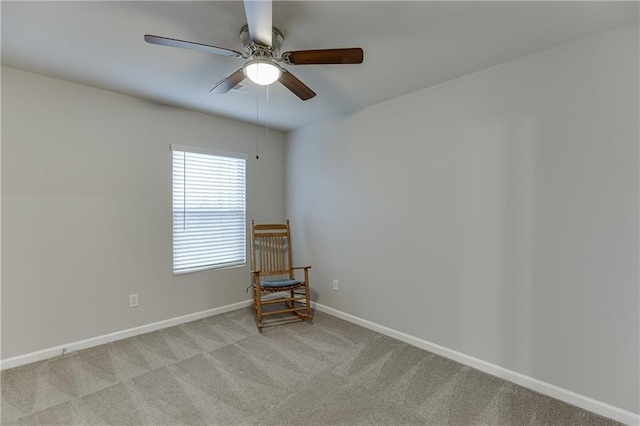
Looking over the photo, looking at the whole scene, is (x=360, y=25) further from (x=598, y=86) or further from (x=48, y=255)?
(x=48, y=255)

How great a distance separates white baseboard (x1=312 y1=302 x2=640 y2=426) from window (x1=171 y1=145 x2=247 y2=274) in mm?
1883

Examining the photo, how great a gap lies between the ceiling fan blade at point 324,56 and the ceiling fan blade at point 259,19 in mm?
158

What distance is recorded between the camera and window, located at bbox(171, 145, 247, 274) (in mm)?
3230

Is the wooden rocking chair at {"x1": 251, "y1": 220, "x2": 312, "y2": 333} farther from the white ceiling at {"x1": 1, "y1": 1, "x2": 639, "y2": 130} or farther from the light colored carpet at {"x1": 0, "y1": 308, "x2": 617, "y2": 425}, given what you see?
the white ceiling at {"x1": 1, "y1": 1, "x2": 639, "y2": 130}

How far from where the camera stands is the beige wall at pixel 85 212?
2346mm

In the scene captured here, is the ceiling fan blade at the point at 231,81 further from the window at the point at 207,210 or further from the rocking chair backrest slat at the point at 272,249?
the rocking chair backrest slat at the point at 272,249

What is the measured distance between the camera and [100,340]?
2.71 meters

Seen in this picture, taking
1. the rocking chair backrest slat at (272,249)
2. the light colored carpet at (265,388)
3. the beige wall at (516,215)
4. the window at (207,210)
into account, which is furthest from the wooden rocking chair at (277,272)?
the beige wall at (516,215)

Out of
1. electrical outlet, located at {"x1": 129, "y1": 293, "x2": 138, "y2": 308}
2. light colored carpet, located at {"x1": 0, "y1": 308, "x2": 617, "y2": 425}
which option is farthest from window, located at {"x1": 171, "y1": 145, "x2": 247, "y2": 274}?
light colored carpet, located at {"x1": 0, "y1": 308, "x2": 617, "y2": 425}

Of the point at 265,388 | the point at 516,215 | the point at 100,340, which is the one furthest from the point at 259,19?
the point at 100,340

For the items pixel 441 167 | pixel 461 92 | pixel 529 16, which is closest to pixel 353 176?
pixel 441 167

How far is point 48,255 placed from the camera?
247 cm

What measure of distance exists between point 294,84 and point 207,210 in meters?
2.00

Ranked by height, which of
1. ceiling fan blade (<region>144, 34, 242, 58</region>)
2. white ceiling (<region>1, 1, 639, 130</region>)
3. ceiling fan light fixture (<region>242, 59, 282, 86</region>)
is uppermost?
white ceiling (<region>1, 1, 639, 130</region>)
